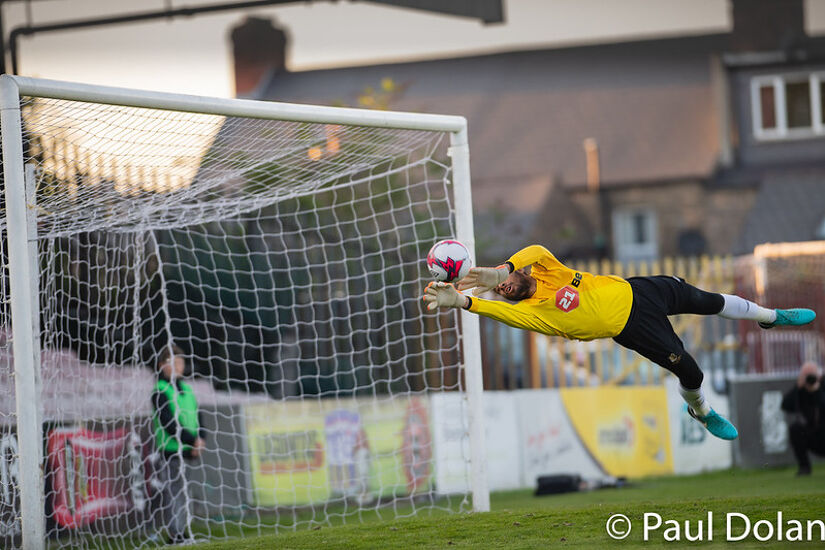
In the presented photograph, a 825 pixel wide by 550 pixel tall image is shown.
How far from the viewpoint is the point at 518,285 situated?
30.2 feet

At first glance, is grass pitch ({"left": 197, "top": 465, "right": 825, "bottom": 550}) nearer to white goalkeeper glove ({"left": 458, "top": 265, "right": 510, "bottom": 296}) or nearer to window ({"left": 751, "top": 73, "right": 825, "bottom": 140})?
white goalkeeper glove ({"left": 458, "top": 265, "right": 510, "bottom": 296})

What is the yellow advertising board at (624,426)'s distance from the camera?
1661 centimetres

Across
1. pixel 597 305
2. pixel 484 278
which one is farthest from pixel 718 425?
pixel 484 278

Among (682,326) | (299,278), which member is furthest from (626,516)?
(682,326)

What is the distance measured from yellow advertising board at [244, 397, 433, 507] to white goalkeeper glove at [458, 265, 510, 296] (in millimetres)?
5846

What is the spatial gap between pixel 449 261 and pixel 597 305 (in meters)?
1.52

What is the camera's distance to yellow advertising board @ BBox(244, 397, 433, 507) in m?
14.4

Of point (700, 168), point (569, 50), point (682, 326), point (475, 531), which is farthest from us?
point (569, 50)

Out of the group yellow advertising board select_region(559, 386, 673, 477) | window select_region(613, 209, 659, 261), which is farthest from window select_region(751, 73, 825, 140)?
yellow advertising board select_region(559, 386, 673, 477)

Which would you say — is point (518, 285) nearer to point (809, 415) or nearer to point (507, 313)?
point (507, 313)

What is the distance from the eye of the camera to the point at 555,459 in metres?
16.5

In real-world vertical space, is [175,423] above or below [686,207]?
below

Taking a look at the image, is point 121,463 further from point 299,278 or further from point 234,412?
point 299,278

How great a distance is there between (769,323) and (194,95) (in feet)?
17.7
